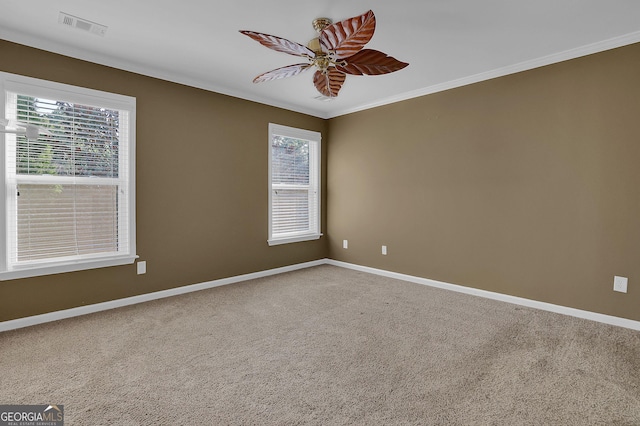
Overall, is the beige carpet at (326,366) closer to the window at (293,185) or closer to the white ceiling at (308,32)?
the window at (293,185)

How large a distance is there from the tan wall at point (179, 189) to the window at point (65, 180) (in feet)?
0.36

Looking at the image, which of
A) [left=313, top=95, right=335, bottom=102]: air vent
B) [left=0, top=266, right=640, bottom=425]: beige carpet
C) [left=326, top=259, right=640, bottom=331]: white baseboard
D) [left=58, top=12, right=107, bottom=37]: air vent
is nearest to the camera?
[left=0, top=266, right=640, bottom=425]: beige carpet

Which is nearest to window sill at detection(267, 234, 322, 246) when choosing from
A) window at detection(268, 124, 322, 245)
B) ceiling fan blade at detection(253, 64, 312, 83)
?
window at detection(268, 124, 322, 245)

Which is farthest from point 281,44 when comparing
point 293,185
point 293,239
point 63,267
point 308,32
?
point 293,239

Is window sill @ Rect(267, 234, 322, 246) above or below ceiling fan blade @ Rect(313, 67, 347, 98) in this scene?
below

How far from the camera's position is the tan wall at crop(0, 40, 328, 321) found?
298cm

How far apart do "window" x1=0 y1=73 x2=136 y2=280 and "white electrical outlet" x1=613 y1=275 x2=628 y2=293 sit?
4.59 metres

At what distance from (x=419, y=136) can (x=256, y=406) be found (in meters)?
3.60

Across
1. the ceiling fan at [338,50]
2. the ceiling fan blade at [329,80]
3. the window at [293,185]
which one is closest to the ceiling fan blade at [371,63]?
the ceiling fan at [338,50]

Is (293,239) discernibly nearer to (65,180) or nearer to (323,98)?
(323,98)

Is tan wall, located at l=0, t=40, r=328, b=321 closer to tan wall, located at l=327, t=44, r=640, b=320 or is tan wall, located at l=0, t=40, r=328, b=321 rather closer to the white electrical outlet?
Result: tan wall, located at l=327, t=44, r=640, b=320

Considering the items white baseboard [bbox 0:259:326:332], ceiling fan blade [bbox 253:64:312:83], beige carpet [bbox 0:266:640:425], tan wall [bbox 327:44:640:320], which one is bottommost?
beige carpet [bbox 0:266:640:425]

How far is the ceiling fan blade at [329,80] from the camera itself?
8.95ft

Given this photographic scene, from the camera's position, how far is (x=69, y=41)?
2.88 m
